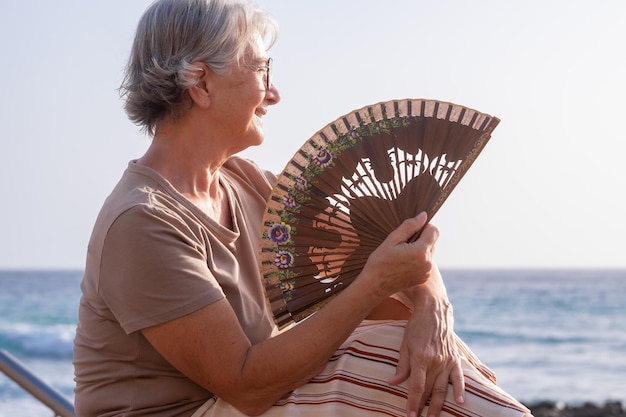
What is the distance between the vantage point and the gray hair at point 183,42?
8.68ft

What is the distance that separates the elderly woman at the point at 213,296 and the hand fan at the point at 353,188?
0.11 metres

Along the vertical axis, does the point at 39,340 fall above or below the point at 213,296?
below

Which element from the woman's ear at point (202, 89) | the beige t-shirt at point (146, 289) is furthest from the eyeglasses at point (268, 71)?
the beige t-shirt at point (146, 289)

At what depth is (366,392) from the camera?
2.36 meters

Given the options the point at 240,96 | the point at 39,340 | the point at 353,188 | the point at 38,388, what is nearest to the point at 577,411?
the point at 38,388

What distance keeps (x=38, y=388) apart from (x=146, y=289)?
0.93 meters

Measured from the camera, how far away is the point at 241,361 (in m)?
2.39

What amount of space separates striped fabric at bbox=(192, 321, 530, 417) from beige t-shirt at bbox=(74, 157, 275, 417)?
20 cm

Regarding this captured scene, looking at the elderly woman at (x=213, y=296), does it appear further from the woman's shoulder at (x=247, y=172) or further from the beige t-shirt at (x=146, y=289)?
the woman's shoulder at (x=247, y=172)

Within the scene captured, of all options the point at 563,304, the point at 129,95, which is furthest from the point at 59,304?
the point at 129,95

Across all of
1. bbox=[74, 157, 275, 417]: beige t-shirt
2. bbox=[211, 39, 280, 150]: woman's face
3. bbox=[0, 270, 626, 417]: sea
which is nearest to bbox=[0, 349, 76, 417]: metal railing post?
bbox=[74, 157, 275, 417]: beige t-shirt

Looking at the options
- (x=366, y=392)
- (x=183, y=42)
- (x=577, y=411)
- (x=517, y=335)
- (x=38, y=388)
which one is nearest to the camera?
(x=366, y=392)

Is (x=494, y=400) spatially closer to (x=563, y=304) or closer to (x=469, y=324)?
(x=469, y=324)

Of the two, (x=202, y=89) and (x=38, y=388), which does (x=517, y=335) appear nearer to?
(x=38, y=388)
